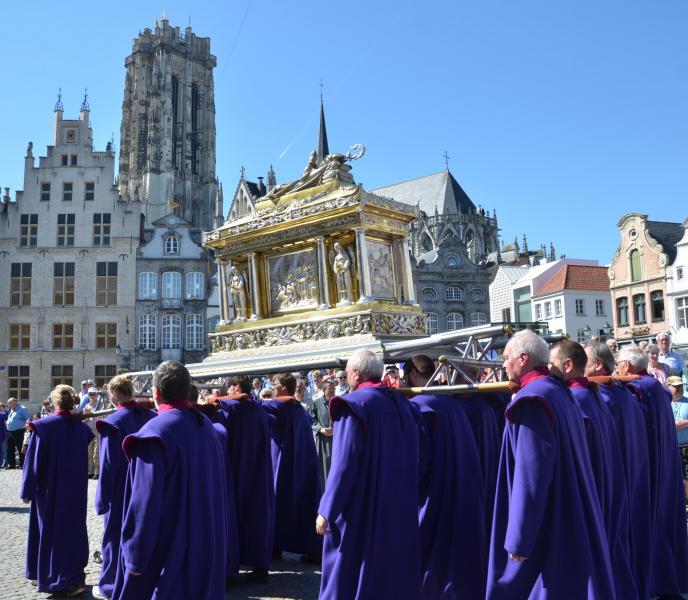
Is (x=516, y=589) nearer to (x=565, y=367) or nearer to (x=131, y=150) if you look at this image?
(x=565, y=367)

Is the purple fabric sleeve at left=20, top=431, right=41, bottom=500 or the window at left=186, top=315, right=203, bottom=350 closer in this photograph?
the purple fabric sleeve at left=20, top=431, right=41, bottom=500

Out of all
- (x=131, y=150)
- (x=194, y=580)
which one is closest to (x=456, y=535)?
(x=194, y=580)

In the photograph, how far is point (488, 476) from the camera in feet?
21.9

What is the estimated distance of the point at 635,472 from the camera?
6.28 metres

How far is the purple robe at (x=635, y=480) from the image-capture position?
6207mm

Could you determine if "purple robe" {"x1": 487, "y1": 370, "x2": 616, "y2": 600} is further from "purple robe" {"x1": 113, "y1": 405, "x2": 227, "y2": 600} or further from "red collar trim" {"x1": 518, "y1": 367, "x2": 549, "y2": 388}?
"purple robe" {"x1": 113, "y1": 405, "x2": 227, "y2": 600}

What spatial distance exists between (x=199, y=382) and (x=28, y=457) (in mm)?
4245

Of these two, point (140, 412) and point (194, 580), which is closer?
point (194, 580)

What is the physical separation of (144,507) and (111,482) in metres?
2.19

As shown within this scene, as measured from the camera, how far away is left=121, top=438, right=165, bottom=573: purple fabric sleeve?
15.4ft

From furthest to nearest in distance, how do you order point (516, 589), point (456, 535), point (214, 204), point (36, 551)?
point (214, 204) → point (36, 551) → point (456, 535) → point (516, 589)

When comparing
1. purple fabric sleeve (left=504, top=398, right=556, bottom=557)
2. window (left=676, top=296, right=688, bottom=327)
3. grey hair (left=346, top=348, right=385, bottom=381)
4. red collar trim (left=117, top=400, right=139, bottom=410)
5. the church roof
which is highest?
the church roof

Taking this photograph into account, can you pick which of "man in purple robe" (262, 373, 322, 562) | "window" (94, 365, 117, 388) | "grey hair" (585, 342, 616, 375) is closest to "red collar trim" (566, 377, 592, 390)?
"grey hair" (585, 342, 616, 375)

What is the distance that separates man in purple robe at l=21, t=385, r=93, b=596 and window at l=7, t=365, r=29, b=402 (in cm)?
3530
